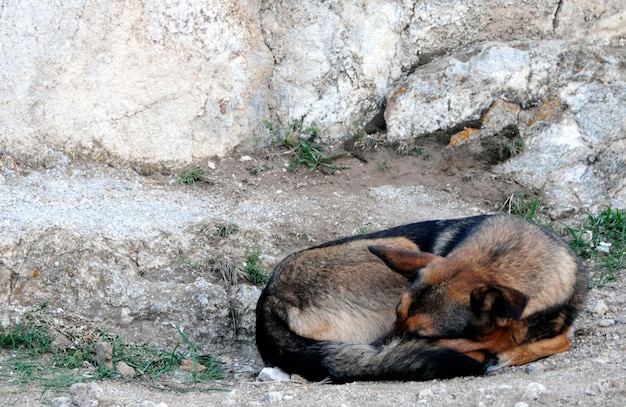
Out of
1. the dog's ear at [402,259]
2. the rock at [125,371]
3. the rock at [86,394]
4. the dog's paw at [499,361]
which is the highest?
the dog's ear at [402,259]

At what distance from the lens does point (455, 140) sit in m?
8.09

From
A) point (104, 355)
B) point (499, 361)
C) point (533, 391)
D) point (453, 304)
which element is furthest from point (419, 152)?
point (533, 391)

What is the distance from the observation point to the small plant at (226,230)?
668cm

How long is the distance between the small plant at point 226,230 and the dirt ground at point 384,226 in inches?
16.6

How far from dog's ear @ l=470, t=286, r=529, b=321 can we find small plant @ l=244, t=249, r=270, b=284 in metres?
2.56

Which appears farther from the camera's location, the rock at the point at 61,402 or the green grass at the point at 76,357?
the green grass at the point at 76,357

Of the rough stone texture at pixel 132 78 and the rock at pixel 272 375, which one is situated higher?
the rough stone texture at pixel 132 78

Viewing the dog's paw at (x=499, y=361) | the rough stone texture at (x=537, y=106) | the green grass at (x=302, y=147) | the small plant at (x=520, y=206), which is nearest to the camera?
the dog's paw at (x=499, y=361)

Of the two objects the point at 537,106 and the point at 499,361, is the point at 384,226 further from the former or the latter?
the point at 499,361

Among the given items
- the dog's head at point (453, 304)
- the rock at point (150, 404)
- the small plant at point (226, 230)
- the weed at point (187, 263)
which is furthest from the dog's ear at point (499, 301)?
the small plant at point (226, 230)

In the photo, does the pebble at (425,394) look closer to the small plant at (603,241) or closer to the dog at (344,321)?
the dog at (344,321)

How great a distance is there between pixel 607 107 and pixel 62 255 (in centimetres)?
579

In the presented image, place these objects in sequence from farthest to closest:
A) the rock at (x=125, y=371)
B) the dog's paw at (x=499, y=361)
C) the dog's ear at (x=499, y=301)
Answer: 1. the rock at (x=125, y=371)
2. the dog's paw at (x=499, y=361)
3. the dog's ear at (x=499, y=301)

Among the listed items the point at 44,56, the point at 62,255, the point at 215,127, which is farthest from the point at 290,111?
the point at 62,255
